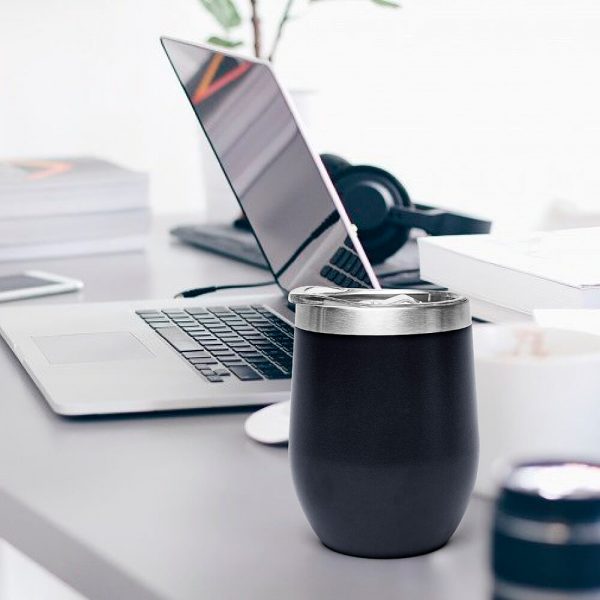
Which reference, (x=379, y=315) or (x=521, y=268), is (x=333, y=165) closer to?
(x=521, y=268)

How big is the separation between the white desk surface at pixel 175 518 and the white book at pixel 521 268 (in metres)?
0.25

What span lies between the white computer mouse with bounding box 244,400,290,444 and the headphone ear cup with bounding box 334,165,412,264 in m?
0.56

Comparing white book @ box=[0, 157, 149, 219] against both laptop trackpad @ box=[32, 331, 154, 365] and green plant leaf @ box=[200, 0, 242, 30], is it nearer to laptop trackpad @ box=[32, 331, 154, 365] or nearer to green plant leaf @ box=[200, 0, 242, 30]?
green plant leaf @ box=[200, 0, 242, 30]

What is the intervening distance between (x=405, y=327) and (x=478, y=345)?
0.12 metres

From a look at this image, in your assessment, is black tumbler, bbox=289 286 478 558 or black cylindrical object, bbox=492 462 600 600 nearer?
black cylindrical object, bbox=492 462 600 600

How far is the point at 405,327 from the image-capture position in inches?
20.1

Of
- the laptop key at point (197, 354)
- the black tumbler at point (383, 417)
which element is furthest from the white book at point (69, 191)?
the black tumbler at point (383, 417)

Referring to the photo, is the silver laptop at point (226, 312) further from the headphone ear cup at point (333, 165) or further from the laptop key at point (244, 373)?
the headphone ear cup at point (333, 165)

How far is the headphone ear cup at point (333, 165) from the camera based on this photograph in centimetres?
133

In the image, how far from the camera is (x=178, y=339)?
0.96 meters

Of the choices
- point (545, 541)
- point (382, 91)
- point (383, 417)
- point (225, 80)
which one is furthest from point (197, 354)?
point (382, 91)

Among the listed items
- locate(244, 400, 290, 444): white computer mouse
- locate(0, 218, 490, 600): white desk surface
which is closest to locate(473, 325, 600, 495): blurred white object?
locate(0, 218, 490, 600): white desk surface

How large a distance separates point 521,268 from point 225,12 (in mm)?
1096

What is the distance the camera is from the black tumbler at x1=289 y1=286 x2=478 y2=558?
51 cm
